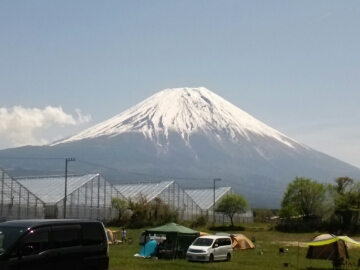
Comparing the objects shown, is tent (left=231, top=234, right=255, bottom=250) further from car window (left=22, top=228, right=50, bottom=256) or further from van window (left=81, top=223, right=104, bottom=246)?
car window (left=22, top=228, right=50, bottom=256)

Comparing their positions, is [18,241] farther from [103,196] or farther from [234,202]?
[234,202]

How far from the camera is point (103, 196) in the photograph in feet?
197

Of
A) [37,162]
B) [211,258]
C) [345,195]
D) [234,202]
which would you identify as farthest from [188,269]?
[37,162]

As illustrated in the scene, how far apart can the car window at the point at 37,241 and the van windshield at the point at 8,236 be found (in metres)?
0.21

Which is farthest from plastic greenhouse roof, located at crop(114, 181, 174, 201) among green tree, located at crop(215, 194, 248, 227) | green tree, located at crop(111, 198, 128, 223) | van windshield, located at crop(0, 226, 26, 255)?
van windshield, located at crop(0, 226, 26, 255)

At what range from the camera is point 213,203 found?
69.8 meters

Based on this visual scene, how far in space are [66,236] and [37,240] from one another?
0.81m

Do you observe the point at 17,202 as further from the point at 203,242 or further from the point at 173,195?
the point at 203,242

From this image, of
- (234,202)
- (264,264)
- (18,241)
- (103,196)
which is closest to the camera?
(18,241)

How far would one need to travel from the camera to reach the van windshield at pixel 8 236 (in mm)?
12594

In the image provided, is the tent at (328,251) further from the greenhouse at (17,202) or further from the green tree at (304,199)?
the greenhouse at (17,202)

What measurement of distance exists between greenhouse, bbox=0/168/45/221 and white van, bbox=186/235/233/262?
27002 mm

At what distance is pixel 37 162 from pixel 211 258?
7046 inches

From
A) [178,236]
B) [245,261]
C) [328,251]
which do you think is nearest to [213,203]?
[178,236]
